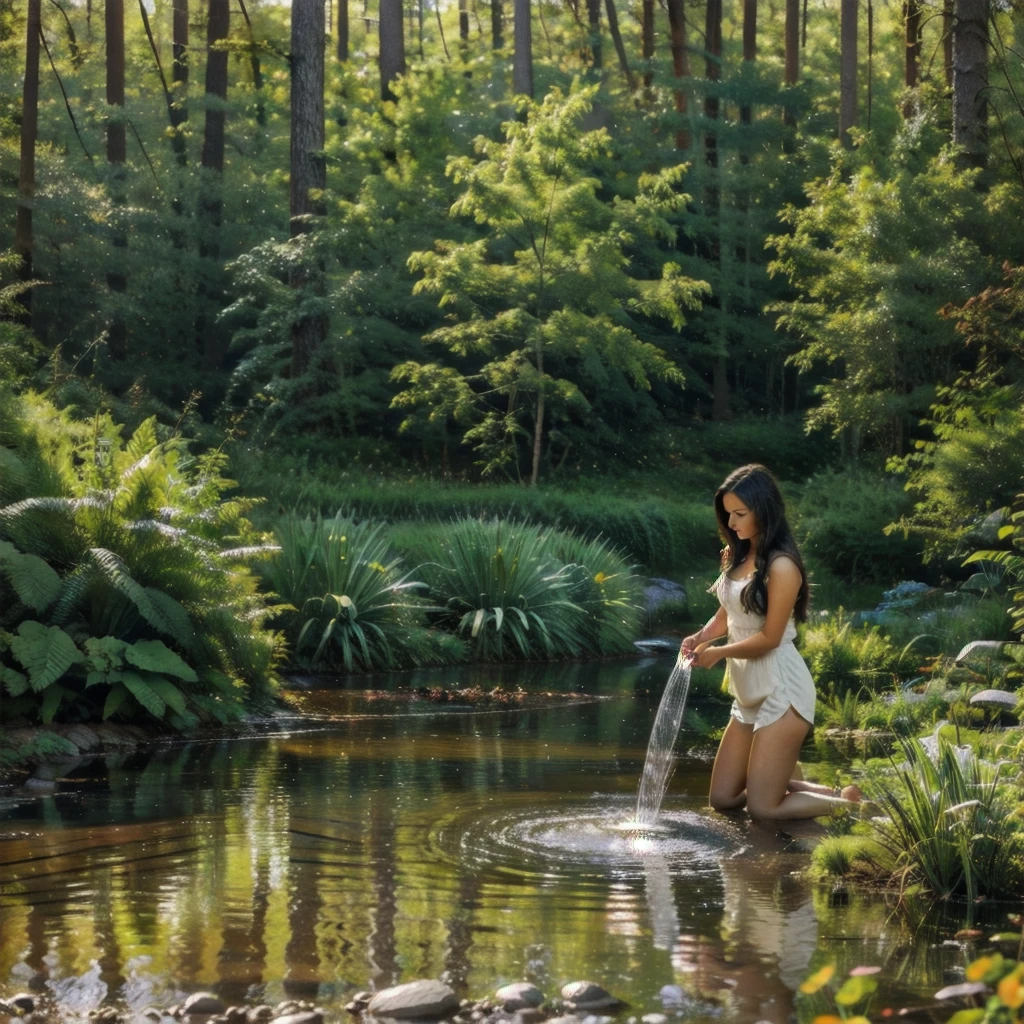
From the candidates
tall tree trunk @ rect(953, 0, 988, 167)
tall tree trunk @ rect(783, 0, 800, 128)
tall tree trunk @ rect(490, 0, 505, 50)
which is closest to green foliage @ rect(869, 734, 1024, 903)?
tall tree trunk @ rect(953, 0, 988, 167)

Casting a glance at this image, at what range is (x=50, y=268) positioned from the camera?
25.1m

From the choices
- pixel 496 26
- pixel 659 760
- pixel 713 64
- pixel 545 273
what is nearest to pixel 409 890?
pixel 659 760

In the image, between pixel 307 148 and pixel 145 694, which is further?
pixel 307 148

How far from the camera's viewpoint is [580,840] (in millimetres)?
6496

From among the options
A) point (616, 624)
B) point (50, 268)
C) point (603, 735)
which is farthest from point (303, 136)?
point (603, 735)

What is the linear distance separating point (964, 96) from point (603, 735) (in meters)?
14.0

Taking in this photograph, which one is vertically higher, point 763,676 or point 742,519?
point 742,519

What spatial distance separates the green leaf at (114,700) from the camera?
8.98 metres

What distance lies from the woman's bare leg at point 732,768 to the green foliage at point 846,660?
4.18 metres

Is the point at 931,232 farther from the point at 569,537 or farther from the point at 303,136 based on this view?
the point at 303,136

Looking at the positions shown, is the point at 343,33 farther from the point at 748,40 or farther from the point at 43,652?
the point at 43,652

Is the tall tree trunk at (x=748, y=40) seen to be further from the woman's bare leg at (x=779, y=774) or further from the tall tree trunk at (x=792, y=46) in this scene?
the woman's bare leg at (x=779, y=774)

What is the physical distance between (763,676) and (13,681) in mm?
4367

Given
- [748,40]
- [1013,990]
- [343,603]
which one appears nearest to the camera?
[1013,990]
